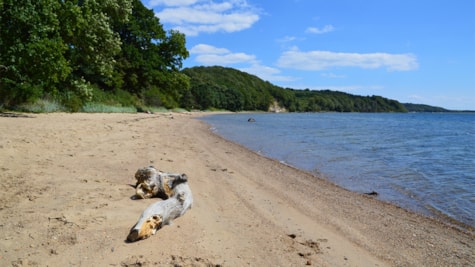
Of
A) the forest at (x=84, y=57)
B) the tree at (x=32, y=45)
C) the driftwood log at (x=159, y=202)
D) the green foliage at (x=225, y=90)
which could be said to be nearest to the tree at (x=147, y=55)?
the forest at (x=84, y=57)

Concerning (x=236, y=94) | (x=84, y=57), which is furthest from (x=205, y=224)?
(x=236, y=94)

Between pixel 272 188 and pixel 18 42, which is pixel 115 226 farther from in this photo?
pixel 18 42

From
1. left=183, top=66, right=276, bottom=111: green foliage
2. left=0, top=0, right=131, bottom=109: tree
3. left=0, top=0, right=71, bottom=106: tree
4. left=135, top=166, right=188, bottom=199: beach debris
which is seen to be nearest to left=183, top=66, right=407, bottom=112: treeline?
left=183, top=66, right=276, bottom=111: green foliage

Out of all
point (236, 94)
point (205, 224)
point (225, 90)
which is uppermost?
point (225, 90)

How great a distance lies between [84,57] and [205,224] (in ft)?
79.3

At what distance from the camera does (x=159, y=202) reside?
4316mm

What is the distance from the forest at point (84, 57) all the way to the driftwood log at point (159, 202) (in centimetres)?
1295

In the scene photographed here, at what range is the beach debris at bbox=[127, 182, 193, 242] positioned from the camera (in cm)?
371

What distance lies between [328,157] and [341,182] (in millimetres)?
4208

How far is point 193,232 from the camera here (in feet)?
13.4

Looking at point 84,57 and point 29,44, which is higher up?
point 84,57

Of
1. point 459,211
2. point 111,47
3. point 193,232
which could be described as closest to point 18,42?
point 111,47

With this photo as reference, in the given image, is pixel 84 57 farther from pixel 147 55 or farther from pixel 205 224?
pixel 205 224

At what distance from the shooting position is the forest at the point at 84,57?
49.5ft
